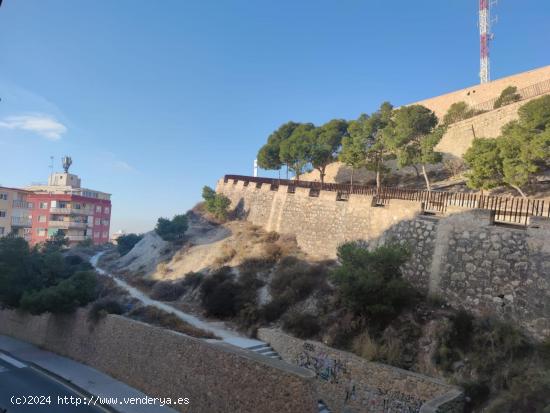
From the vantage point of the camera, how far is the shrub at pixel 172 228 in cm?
2917

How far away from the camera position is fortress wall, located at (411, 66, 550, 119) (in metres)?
31.0

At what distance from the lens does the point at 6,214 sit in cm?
5062

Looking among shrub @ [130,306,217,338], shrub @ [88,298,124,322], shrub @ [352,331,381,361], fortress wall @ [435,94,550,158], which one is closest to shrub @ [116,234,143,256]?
shrub @ [88,298,124,322]

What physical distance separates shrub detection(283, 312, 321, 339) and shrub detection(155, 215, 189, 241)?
54.3ft

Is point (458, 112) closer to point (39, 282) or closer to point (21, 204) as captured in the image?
point (39, 282)

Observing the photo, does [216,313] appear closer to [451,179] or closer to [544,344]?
[544,344]

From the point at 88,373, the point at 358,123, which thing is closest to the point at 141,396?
the point at 88,373

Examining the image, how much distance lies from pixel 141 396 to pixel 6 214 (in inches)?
1906

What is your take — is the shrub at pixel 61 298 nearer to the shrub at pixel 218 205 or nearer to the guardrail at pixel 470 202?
the shrub at pixel 218 205

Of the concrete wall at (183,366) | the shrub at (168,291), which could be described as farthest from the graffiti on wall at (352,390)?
the shrub at (168,291)

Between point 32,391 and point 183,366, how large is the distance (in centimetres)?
644

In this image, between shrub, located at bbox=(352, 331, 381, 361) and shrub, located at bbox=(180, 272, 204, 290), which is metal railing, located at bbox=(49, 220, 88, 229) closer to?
shrub, located at bbox=(180, 272, 204, 290)

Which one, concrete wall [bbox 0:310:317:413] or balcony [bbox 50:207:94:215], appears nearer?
concrete wall [bbox 0:310:317:413]

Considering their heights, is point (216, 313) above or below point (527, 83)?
below
